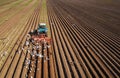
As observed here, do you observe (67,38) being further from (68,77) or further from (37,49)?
(68,77)

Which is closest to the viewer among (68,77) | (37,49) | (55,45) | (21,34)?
(68,77)

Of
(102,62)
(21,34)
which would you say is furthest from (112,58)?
(21,34)

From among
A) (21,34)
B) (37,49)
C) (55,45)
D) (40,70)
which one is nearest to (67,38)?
(55,45)

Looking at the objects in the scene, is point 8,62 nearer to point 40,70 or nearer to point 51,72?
point 40,70

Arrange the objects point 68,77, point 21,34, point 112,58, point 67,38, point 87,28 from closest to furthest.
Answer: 1. point 68,77
2. point 112,58
3. point 67,38
4. point 21,34
5. point 87,28

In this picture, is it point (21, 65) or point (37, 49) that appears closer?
point (21, 65)

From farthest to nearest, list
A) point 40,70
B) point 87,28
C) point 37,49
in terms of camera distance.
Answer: point 87,28 < point 37,49 < point 40,70

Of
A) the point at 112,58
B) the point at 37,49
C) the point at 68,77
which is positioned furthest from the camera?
the point at 37,49

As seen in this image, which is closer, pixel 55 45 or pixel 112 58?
pixel 112 58
